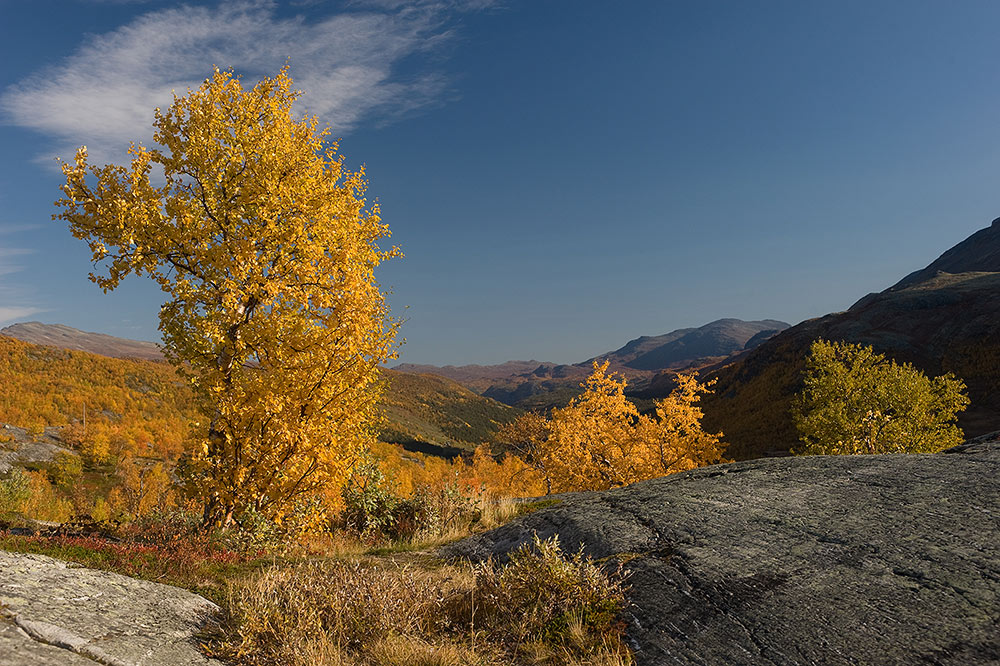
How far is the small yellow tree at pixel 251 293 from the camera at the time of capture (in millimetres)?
10898

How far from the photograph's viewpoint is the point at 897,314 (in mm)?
93312

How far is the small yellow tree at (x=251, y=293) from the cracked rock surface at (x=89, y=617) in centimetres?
435

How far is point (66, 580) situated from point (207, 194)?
8.12 meters

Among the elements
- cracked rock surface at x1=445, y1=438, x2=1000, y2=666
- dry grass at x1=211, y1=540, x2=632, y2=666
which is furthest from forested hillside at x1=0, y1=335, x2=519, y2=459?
dry grass at x1=211, y1=540, x2=632, y2=666

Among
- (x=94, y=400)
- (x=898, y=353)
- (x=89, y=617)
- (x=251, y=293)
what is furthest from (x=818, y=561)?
(x=94, y=400)

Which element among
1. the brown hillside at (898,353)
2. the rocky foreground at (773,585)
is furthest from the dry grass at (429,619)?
the brown hillside at (898,353)

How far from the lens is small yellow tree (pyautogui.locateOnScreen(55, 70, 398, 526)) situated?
35.8 ft

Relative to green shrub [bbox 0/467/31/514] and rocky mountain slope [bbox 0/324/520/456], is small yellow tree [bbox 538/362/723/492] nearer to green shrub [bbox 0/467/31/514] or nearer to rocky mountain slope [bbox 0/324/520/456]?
green shrub [bbox 0/467/31/514]

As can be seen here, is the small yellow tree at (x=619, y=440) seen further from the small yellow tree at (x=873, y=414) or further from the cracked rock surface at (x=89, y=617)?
the cracked rock surface at (x=89, y=617)

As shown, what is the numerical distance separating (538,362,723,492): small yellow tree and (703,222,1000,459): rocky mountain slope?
1849 inches

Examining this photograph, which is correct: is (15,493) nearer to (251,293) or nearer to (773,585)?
(251,293)

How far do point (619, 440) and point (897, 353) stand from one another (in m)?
77.2

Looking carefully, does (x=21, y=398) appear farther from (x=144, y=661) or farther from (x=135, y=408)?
(x=144, y=661)

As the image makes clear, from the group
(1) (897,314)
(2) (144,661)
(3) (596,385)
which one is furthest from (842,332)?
(2) (144,661)
